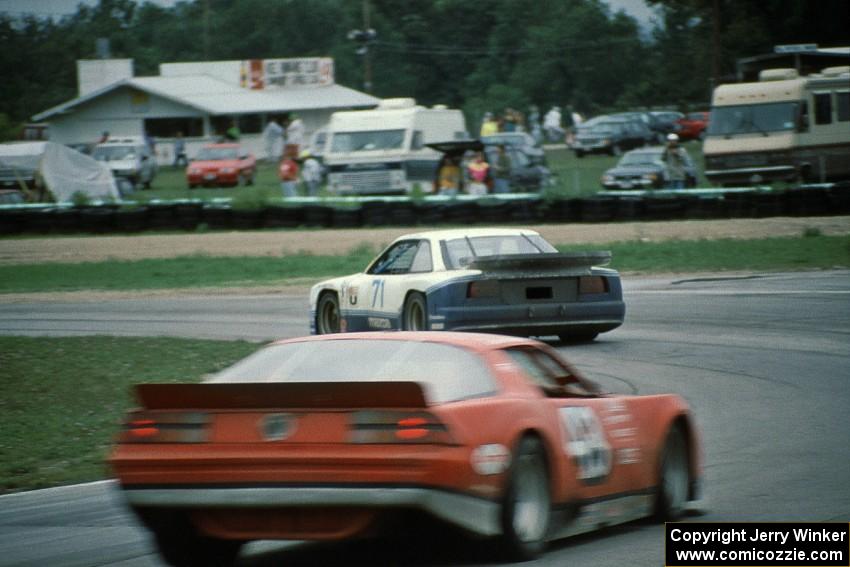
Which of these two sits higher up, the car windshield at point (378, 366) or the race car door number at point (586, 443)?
the car windshield at point (378, 366)

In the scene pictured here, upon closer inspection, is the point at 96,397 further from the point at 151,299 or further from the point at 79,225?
the point at 79,225

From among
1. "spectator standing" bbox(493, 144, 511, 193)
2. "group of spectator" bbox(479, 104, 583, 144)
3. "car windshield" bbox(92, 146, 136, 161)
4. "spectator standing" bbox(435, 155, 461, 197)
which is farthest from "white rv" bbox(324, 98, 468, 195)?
"car windshield" bbox(92, 146, 136, 161)

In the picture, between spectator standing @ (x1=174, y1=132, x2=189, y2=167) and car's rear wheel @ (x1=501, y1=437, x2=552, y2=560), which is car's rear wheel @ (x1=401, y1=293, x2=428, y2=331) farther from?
spectator standing @ (x1=174, y1=132, x2=189, y2=167)

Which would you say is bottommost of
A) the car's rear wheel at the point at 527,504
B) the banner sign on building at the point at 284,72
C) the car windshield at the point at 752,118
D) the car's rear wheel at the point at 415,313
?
the car's rear wheel at the point at 415,313

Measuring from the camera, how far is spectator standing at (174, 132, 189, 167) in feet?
225

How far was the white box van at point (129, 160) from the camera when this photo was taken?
53438mm

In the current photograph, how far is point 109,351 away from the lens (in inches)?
638

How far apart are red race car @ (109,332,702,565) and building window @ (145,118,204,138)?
70.0 metres

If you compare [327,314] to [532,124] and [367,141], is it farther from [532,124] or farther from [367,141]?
[532,124]

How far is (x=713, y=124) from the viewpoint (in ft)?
124

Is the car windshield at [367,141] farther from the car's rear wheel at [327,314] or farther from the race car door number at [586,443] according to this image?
the race car door number at [586,443]

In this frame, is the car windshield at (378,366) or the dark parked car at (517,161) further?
the dark parked car at (517,161)

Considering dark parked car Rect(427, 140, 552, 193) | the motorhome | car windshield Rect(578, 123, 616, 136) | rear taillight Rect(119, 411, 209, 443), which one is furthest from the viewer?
car windshield Rect(578, 123, 616, 136)

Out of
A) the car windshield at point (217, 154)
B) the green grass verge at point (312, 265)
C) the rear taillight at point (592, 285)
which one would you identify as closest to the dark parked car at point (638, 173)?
the green grass verge at point (312, 265)
